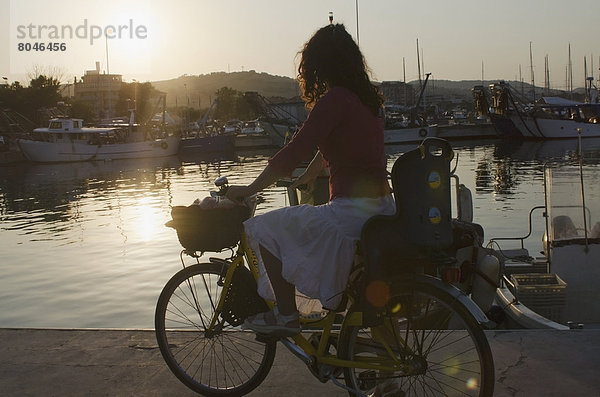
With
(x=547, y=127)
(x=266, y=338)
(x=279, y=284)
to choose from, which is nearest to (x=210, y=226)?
(x=279, y=284)

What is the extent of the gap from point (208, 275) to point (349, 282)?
3.32 ft

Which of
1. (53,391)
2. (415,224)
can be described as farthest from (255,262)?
(53,391)

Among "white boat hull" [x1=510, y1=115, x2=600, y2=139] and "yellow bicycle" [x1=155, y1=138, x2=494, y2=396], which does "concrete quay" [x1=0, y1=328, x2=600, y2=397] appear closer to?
"yellow bicycle" [x1=155, y1=138, x2=494, y2=396]

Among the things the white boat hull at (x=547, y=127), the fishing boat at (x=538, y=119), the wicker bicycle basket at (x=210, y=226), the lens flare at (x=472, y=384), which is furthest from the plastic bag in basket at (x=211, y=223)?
the white boat hull at (x=547, y=127)

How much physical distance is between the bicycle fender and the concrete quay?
2.88 feet

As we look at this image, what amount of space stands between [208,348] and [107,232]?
55.4 feet

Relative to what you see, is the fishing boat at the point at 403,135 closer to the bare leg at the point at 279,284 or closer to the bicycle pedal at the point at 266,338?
the bicycle pedal at the point at 266,338

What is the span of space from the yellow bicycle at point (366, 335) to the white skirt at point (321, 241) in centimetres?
10

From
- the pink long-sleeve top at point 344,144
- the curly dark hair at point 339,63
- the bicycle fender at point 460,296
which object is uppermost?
the curly dark hair at point 339,63

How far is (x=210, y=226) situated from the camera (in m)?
3.79

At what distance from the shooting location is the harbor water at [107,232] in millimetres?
11812

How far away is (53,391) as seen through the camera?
4137mm

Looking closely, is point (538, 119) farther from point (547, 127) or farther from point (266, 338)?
point (266, 338)

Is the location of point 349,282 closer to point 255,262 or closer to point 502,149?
point 255,262
